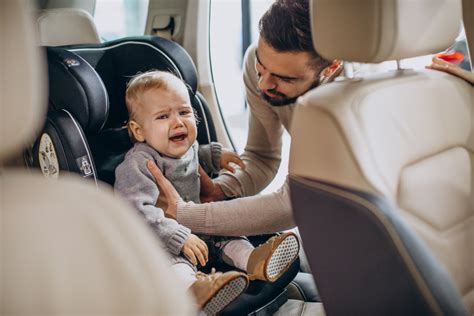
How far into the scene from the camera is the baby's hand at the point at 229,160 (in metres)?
2.48

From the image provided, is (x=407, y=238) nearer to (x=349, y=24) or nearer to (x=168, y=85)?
(x=349, y=24)

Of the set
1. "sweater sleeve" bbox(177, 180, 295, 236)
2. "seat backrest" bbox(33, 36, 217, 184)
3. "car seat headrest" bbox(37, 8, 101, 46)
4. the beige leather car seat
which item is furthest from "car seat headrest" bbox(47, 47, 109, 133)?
the beige leather car seat

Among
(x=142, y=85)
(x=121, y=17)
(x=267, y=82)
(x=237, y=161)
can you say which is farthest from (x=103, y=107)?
(x=121, y=17)

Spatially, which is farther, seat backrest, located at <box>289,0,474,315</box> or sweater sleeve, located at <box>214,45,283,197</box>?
sweater sleeve, located at <box>214,45,283,197</box>

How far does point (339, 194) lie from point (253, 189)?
44.0 inches

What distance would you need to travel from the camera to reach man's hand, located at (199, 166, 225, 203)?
2.39 m

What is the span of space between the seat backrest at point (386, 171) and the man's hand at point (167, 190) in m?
0.66

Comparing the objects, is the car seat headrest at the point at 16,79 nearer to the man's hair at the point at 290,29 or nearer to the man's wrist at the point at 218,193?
the man's hair at the point at 290,29

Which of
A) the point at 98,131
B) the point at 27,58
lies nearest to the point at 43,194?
the point at 27,58

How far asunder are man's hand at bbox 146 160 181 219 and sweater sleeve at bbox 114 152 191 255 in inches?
0.6

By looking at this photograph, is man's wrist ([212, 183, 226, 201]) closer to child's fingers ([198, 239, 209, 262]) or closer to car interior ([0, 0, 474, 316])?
child's fingers ([198, 239, 209, 262])

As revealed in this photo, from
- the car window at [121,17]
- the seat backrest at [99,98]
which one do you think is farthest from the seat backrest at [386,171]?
the car window at [121,17]

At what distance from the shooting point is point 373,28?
1.46m

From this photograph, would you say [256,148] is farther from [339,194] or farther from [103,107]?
[339,194]
